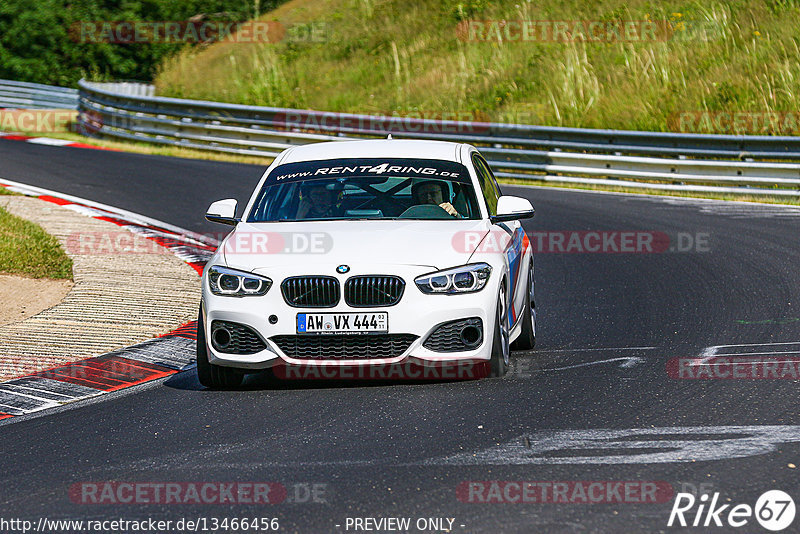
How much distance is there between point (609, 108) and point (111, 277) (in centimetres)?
1530

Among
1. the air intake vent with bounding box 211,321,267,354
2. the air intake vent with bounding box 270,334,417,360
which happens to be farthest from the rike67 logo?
the air intake vent with bounding box 211,321,267,354

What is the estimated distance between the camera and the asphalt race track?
515cm

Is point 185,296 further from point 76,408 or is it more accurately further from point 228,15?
point 228,15

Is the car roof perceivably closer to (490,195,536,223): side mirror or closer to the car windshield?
the car windshield

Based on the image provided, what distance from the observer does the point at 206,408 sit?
7.23 m

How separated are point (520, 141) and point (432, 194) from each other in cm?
1350

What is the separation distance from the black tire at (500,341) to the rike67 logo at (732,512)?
8.42ft

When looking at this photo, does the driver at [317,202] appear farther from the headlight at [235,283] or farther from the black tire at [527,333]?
the black tire at [527,333]

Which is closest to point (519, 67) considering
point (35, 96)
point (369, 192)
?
point (35, 96)

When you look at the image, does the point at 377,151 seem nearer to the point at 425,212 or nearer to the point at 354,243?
the point at 425,212

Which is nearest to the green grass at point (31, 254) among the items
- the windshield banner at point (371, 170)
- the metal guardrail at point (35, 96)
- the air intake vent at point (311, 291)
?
the windshield banner at point (371, 170)

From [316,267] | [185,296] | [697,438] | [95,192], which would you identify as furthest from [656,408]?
[95,192]

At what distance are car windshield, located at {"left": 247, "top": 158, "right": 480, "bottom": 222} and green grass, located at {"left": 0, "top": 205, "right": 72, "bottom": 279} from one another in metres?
4.07

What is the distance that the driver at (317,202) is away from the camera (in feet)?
27.7
